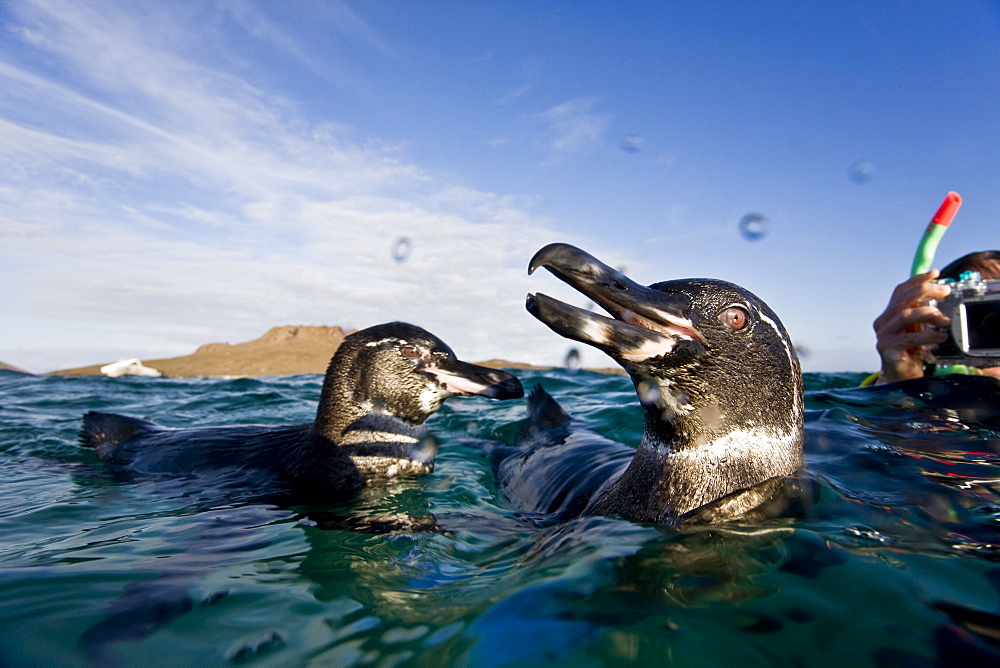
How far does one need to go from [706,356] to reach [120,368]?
16.5m

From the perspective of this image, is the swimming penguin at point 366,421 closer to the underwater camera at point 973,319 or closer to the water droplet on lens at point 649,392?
the water droplet on lens at point 649,392

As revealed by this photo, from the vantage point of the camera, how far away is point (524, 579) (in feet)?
6.85

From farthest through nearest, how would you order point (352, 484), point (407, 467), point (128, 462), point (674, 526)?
1. point (128, 462)
2. point (407, 467)
3. point (352, 484)
4. point (674, 526)

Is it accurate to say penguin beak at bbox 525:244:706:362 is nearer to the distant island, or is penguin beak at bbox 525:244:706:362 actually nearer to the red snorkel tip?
the red snorkel tip

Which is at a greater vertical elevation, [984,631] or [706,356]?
[706,356]

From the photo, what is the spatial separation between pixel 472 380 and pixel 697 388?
2.46 meters

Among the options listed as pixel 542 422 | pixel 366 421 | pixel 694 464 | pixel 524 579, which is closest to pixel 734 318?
pixel 694 464

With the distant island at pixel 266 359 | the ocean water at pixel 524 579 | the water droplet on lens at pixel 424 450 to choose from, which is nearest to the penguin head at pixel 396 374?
the water droplet on lens at pixel 424 450

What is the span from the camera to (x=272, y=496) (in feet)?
14.2

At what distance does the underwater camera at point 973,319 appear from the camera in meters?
4.12

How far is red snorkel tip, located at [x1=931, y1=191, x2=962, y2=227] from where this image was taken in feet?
14.7

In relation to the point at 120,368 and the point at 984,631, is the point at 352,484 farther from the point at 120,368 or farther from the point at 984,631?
the point at 120,368

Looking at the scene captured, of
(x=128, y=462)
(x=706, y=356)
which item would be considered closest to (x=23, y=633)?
(x=706, y=356)

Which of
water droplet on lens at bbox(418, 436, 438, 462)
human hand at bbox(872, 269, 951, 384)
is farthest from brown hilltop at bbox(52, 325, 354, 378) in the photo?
human hand at bbox(872, 269, 951, 384)
